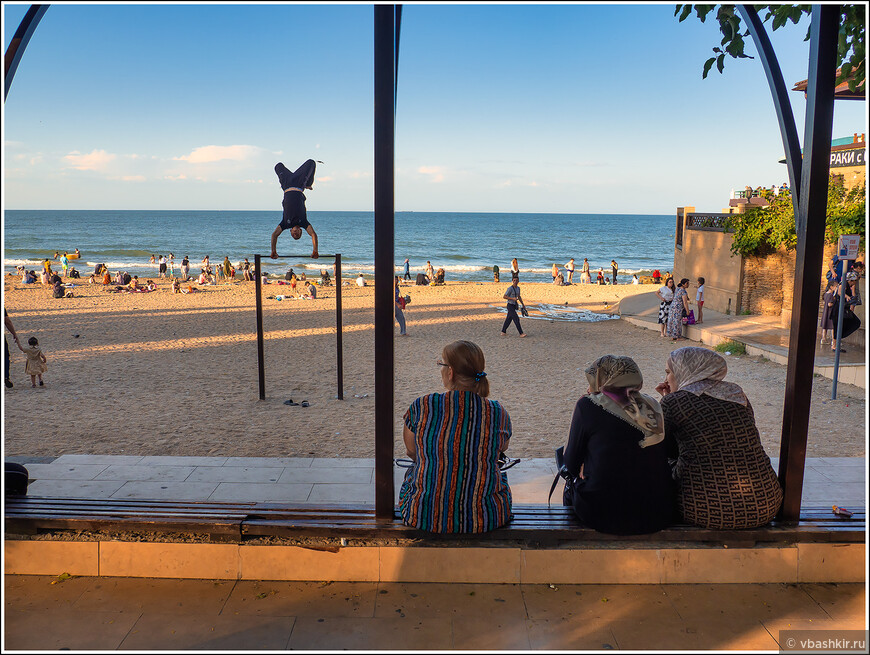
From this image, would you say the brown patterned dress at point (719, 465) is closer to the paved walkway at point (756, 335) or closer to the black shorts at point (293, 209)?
the black shorts at point (293, 209)

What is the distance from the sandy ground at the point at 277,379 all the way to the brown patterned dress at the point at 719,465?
3.02 meters

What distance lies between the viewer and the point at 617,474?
3.03 m

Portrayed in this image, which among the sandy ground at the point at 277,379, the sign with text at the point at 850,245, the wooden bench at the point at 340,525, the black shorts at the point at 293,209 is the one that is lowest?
the sandy ground at the point at 277,379

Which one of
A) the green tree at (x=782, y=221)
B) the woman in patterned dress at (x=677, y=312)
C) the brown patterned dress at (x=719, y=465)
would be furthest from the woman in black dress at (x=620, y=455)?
the green tree at (x=782, y=221)

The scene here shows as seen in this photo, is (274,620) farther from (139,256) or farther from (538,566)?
(139,256)

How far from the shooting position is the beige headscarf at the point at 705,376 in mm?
3057

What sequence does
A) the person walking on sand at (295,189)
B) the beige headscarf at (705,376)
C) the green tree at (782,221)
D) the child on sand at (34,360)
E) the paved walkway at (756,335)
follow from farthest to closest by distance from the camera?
the green tree at (782,221)
the paved walkway at (756,335)
the child on sand at (34,360)
the person walking on sand at (295,189)
the beige headscarf at (705,376)

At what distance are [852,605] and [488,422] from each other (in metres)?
1.82

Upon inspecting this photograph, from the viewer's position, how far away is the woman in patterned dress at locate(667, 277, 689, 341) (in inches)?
501

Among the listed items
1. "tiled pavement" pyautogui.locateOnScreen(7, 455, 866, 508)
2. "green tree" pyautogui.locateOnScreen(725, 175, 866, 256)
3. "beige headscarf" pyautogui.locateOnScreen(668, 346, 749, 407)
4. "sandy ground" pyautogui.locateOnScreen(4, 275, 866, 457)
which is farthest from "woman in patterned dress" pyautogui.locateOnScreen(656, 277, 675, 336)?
"beige headscarf" pyautogui.locateOnScreen(668, 346, 749, 407)

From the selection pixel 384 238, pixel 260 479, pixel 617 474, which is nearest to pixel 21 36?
pixel 384 238

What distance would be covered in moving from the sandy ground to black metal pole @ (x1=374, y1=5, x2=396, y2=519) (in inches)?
115

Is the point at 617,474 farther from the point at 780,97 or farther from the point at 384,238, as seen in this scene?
the point at 780,97

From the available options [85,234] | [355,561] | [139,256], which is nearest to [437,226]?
[85,234]
